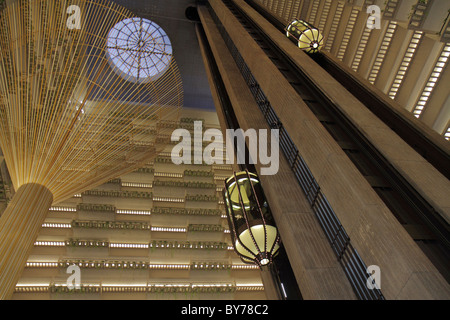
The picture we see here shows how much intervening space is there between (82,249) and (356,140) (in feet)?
28.4

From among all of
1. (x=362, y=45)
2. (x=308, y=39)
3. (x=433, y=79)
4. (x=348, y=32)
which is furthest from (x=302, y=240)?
(x=348, y=32)

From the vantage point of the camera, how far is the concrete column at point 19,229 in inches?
143

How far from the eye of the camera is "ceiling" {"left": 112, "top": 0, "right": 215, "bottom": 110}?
1841 cm

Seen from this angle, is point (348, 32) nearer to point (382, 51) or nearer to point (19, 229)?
point (382, 51)

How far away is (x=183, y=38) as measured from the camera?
1930 cm

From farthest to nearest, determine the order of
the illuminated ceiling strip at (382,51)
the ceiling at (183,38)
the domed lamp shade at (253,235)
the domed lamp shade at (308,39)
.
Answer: the ceiling at (183,38), the illuminated ceiling strip at (382,51), the domed lamp shade at (308,39), the domed lamp shade at (253,235)

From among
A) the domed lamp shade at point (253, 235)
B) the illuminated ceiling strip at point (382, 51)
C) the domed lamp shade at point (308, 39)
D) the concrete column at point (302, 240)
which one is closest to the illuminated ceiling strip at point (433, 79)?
the illuminated ceiling strip at point (382, 51)

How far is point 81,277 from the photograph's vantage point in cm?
902

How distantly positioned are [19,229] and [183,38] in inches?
681

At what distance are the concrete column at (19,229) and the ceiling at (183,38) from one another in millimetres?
16078

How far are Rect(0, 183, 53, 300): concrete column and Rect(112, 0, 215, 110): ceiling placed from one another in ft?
52.7

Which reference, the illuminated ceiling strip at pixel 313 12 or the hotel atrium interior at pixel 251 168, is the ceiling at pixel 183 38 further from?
the illuminated ceiling strip at pixel 313 12

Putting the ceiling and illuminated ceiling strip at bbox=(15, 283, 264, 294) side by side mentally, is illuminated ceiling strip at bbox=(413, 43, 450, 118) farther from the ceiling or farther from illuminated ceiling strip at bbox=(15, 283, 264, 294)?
the ceiling
